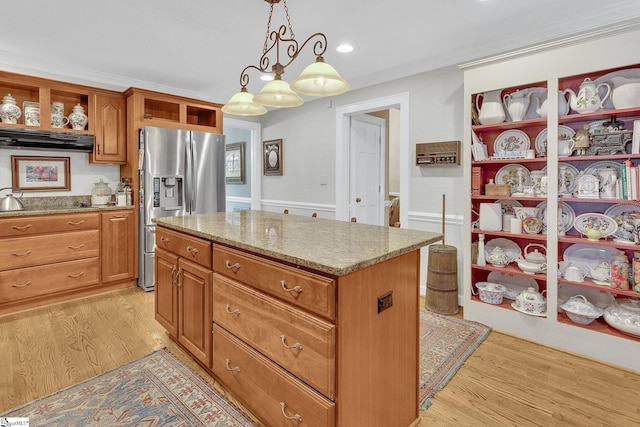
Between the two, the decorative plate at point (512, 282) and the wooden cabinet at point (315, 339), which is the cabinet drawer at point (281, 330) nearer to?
the wooden cabinet at point (315, 339)

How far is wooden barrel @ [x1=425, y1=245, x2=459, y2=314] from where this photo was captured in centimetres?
307

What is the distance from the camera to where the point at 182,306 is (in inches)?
86.1

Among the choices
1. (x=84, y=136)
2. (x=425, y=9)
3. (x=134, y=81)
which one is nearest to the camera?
(x=425, y=9)

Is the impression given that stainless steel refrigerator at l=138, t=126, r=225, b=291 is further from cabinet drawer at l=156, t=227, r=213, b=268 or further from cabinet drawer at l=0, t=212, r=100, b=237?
cabinet drawer at l=156, t=227, r=213, b=268

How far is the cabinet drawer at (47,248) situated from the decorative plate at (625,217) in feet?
15.3

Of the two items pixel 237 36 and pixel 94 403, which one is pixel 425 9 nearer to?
pixel 237 36

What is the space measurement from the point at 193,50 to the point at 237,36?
1.87 ft

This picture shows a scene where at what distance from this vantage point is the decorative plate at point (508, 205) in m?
2.89

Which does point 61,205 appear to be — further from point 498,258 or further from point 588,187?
point 588,187

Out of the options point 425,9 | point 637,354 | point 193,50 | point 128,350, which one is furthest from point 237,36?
point 637,354

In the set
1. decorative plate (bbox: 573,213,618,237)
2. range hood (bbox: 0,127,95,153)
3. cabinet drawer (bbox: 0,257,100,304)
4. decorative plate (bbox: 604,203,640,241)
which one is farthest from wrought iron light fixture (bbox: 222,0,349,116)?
cabinet drawer (bbox: 0,257,100,304)

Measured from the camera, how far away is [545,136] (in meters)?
2.67

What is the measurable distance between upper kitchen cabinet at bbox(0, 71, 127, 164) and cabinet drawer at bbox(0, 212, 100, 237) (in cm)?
72

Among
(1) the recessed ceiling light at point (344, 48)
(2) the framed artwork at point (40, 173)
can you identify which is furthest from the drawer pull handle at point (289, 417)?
(2) the framed artwork at point (40, 173)
